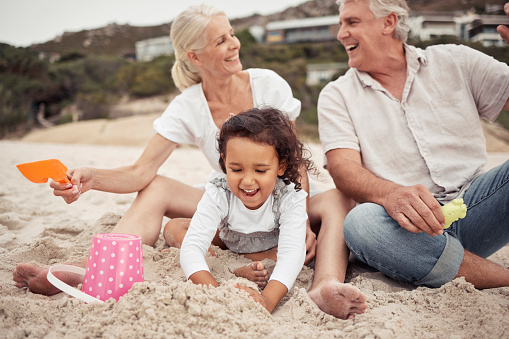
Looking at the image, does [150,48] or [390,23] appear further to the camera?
[150,48]

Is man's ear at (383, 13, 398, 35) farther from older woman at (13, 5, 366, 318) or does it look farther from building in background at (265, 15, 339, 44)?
building in background at (265, 15, 339, 44)

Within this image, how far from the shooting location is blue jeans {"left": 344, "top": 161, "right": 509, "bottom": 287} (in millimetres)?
1890

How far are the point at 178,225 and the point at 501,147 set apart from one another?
24.0 ft

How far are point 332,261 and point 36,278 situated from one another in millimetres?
1329

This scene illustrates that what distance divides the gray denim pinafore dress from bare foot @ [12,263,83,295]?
749mm

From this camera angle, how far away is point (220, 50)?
2.48m

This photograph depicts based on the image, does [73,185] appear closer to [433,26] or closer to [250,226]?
[250,226]

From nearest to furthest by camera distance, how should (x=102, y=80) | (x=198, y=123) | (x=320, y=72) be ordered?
(x=198, y=123) < (x=320, y=72) < (x=102, y=80)

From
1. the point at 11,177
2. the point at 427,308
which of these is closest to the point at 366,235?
the point at 427,308

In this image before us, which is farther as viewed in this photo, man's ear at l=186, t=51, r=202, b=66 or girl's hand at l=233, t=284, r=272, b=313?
Result: man's ear at l=186, t=51, r=202, b=66

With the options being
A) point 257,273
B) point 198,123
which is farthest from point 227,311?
point 198,123

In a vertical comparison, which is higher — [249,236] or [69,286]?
[69,286]

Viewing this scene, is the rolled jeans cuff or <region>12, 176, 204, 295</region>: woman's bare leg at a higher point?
<region>12, 176, 204, 295</region>: woman's bare leg

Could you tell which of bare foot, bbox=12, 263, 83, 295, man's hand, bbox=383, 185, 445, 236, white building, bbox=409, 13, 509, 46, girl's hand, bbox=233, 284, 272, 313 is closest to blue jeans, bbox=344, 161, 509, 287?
man's hand, bbox=383, 185, 445, 236
